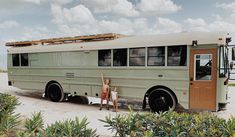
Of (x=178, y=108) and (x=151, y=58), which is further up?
(x=151, y=58)

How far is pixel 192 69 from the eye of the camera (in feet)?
27.0

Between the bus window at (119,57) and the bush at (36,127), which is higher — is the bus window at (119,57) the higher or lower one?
the higher one

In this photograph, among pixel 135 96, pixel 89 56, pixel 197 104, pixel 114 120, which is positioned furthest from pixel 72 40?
pixel 114 120

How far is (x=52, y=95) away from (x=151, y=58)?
4909 millimetres

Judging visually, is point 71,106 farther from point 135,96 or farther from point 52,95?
point 135,96

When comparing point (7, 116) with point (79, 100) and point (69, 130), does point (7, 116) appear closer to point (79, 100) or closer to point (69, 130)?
point (69, 130)

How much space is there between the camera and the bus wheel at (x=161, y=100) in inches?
341

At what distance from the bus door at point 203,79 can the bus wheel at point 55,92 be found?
5.52 meters

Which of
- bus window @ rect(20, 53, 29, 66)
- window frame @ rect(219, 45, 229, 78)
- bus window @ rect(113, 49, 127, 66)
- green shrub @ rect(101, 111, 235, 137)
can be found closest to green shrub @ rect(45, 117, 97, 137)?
green shrub @ rect(101, 111, 235, 137)

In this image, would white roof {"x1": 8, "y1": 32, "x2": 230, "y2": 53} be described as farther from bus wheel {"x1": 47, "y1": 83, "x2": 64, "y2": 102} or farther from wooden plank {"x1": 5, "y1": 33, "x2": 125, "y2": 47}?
bus wheel {"x1": 47, "y1": 83, "x2": 64, "y2": 102}

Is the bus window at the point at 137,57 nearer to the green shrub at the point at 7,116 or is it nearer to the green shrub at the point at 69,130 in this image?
the green shrub at the point at 7,116

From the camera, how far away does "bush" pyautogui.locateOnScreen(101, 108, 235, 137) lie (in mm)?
3047

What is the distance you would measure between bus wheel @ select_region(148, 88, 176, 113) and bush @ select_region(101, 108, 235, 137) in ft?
16.9

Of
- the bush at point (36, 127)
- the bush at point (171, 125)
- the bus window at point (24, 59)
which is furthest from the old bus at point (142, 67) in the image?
the bush at point (171, 125)
